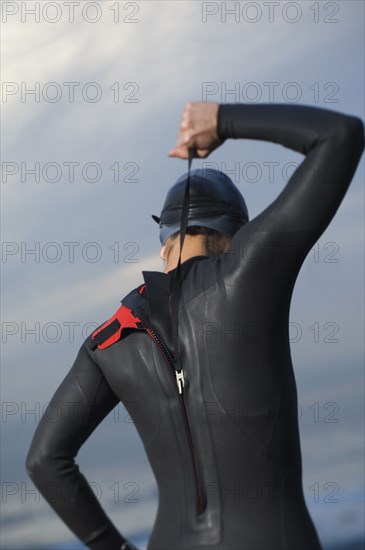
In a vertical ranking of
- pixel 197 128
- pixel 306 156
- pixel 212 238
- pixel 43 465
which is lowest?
pixel 43 465

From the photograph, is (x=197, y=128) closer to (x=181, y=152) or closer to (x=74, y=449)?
(x=181, y=152)

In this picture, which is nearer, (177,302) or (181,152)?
(181,152)

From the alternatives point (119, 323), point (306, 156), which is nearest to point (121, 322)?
point (119, 323)

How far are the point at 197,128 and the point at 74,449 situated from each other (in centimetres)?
160

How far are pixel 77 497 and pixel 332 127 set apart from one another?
6.52ft

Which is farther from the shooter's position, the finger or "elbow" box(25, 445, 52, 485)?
"elbow" box(25, 445, 52, 485)

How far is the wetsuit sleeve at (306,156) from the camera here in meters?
3.24

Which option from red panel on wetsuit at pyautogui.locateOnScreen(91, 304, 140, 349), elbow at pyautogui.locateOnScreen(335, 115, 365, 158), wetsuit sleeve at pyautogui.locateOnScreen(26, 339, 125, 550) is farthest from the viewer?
wetsuit sleeve at pyautogui.locateOnScreen(26, 339, 125, 550)

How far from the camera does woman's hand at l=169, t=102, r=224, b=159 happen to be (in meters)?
3.30

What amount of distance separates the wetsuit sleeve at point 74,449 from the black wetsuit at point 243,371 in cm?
32

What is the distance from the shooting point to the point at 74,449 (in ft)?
13.6

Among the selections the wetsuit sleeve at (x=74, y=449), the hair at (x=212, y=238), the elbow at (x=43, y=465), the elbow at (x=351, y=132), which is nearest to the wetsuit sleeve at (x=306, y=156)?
the elbow at (x=351, y=132)

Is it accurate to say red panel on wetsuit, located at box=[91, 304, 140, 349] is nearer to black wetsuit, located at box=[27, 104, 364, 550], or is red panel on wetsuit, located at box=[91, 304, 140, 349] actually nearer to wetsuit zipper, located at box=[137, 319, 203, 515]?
black wetsuit, located at box=[27, 104, 364, 550]

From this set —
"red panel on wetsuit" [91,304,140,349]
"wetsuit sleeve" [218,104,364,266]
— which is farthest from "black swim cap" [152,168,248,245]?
"wetsuit sleeve" [218,104,364,266]
